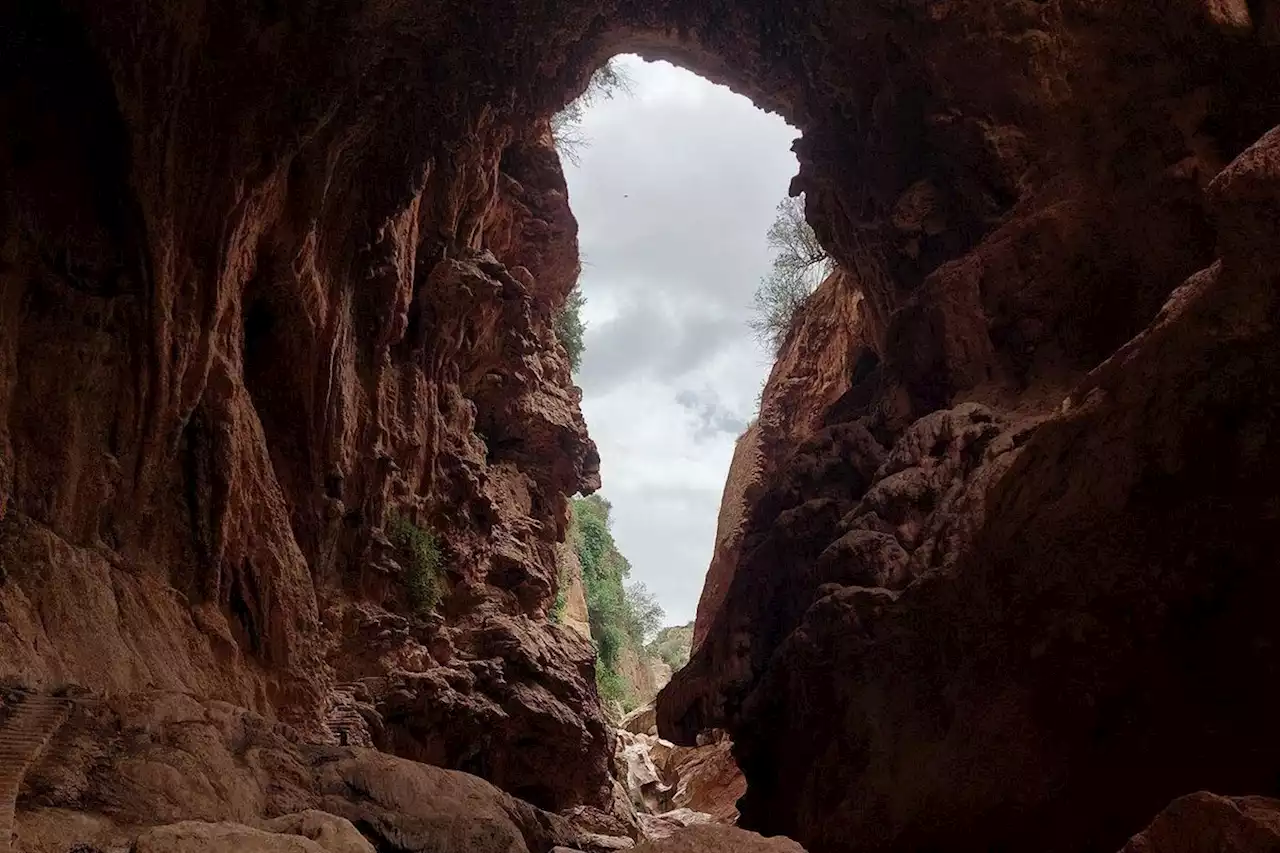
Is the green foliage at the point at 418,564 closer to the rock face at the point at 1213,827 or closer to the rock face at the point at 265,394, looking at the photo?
the rock face at the point at 265,394

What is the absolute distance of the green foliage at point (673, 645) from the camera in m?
30.3

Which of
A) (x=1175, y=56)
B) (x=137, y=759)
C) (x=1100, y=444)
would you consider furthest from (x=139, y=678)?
(x=1175, y=56)

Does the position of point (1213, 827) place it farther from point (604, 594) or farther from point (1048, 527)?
point (604, 594)

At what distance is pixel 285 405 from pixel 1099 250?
8.08 metres

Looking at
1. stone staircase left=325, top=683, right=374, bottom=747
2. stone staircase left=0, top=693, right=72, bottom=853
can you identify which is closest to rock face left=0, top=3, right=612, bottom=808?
stone staircase left=325, top=683, right=374, bottom=747

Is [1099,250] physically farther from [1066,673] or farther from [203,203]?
[203,203]

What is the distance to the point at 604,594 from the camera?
2006 centimetres

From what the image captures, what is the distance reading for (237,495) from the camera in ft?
27.3

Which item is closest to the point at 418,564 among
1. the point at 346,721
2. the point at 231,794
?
the point at 346,721

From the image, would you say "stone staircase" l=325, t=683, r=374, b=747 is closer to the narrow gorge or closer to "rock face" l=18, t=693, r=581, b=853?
the narrow gorge

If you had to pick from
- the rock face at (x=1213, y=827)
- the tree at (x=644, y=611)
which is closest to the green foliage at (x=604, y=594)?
the tree at (x=644, y=611)

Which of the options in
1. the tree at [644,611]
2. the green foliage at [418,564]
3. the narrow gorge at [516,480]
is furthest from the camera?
the tree at [644,611]

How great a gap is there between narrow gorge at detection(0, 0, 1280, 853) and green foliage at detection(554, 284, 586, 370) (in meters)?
4.67

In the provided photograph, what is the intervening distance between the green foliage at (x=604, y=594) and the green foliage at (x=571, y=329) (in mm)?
3898
